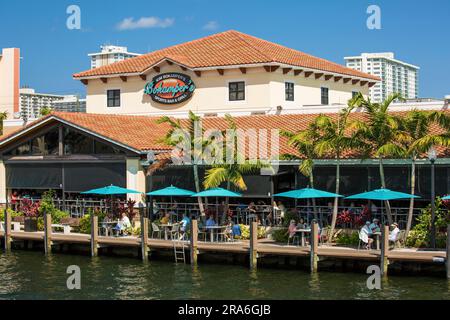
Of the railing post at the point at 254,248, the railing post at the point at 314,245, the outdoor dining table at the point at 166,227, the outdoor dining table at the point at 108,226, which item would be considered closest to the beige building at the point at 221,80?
the outdoor dining table at the point at 166,227

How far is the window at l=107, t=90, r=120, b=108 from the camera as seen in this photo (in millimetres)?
56250

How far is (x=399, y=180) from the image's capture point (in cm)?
3691

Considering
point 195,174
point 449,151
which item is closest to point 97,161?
point 195,174

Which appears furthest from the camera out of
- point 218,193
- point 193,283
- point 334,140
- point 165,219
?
point 165,219

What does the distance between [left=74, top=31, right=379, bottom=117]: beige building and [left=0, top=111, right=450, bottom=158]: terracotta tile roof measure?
2486 mm

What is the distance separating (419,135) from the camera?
34844 millimetres

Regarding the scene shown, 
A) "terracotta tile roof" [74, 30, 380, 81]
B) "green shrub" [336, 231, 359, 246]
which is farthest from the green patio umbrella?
"terracotta tile roof" [74, 30, 380, 81]

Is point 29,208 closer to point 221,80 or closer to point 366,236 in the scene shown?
point 221,80

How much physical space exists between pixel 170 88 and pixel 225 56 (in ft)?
14.2

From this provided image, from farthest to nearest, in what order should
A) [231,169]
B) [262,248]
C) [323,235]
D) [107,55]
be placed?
[107,55]
[231,169]
[323,235]
[262,248]

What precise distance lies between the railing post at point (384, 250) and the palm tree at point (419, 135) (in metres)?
3.24

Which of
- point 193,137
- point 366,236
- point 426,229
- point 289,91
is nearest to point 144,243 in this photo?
point 193,137

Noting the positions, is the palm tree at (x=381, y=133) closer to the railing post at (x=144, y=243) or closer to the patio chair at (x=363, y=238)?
the patio chair at (x=363, y=238)

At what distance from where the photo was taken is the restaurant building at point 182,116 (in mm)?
39812
